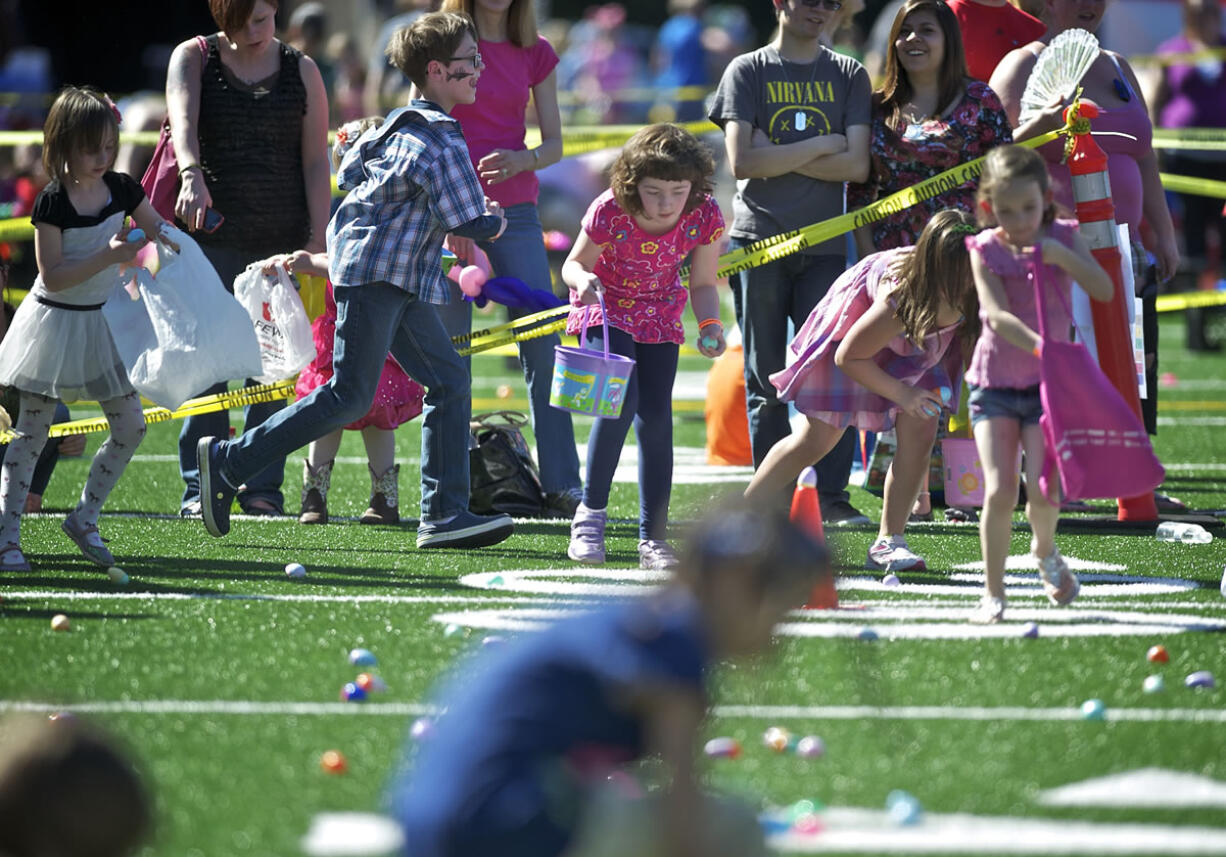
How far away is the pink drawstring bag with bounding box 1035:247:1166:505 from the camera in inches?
232

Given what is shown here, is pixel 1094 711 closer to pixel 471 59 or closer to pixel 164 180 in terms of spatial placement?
pixel 471 59

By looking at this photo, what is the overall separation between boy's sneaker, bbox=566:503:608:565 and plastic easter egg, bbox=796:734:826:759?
8.99 ft

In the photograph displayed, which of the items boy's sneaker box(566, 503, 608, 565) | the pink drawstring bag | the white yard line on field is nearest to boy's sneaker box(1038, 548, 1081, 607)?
the pink drawstring bag

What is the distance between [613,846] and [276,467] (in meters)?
5.83

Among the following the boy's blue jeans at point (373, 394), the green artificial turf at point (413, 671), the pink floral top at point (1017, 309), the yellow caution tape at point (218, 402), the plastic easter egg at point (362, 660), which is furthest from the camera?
the yellow caution tape at point (218, 402)

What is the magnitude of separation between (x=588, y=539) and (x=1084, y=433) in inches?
80.8

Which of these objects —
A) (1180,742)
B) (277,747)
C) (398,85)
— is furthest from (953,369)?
(398,85)

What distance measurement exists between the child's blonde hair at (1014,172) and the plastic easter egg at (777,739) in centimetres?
222

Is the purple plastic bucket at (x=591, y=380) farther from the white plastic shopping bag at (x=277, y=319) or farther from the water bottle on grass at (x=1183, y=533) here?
the water bottle on grass at (x=1183, y=533)

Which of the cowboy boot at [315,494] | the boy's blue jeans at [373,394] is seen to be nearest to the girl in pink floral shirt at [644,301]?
the boy's blue jeans at [373,394]

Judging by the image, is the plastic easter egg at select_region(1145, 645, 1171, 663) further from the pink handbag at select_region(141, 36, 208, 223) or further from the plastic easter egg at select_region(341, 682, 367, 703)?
the pink handbag at select_region(141, 36, 208, 223)

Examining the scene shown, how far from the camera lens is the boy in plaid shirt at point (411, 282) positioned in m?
6.98

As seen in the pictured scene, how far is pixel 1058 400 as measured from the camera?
Result: 591 centimetres

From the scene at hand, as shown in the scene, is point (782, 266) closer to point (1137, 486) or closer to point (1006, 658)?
point (1137, 486)
